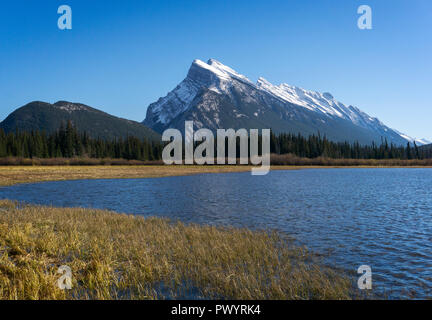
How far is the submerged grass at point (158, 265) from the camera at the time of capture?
10.1 meters

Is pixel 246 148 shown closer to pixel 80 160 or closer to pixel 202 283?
pixel 80 160

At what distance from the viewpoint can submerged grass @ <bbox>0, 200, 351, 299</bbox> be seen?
10070mm

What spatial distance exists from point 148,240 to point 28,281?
7.17m

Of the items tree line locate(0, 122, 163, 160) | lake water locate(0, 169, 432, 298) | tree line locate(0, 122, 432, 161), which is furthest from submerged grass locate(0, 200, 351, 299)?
tree line locate(0, 122, 163, 160)

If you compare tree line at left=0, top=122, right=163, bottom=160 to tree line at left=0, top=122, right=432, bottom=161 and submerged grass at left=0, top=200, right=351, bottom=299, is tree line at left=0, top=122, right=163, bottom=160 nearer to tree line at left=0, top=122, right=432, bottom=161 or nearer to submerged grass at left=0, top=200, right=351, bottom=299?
tree line at left=0, top=122, right=432, bottom=161

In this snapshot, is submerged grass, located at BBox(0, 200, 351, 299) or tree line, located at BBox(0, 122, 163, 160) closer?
submerged grass, located at BBox(0, 200, 351, 299)

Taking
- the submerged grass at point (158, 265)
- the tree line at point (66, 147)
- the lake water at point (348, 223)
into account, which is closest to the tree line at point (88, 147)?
the tree line at point (66, 147)

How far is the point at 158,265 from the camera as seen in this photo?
12.3 metres

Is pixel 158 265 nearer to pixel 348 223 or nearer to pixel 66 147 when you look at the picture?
pixel 348 223

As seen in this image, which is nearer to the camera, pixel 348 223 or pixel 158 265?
pixel 158 265

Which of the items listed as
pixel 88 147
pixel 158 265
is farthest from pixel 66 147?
pixel 158 265

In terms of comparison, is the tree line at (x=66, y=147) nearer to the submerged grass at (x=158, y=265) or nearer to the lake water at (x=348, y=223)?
the lake water at (x=348, y=223)

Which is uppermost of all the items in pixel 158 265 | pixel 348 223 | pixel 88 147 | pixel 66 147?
pixel 88 147
